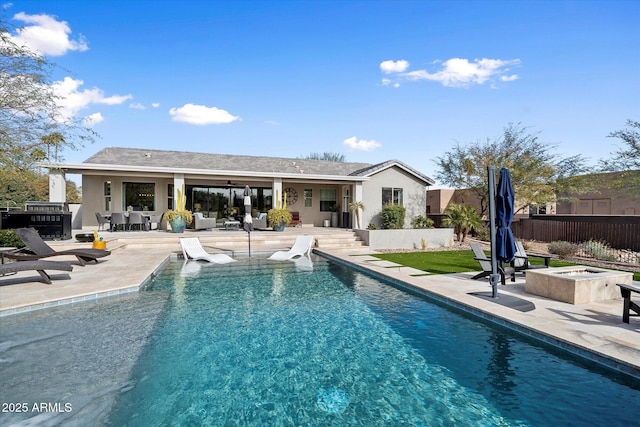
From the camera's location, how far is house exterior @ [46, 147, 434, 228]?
16.3 m

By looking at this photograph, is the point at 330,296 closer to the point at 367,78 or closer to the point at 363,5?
the point at 363,5

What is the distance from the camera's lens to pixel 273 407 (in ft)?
10.8

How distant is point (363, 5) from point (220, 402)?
48.1 feet

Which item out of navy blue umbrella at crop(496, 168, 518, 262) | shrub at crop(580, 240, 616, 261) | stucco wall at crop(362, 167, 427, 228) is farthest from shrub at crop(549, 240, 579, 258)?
stucco wall at crop(362, 167, 427, 228)

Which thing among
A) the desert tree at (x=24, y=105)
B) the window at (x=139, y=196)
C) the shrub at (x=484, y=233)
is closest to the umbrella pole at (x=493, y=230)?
the shrub at (x=484, y=233)

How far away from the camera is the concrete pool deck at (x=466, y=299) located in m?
4.21

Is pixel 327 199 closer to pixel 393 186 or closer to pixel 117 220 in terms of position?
pixel 393 186

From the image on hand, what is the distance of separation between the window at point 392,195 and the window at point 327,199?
3.33 metres

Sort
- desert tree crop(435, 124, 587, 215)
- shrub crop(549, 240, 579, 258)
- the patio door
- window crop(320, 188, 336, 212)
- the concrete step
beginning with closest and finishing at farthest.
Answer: shrub crop(549, 240, 579, 258)
the concrete step
desert tree crop(435, 124, 587, 215)
the patio door
window crop(320, 188, 336, 212)

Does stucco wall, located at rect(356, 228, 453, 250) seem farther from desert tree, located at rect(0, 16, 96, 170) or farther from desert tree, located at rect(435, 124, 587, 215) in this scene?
desert tree, located at rect(0, 16, 96, 170)

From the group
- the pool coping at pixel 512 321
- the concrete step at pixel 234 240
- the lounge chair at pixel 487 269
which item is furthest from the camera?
the concrete step at pixel 234 240

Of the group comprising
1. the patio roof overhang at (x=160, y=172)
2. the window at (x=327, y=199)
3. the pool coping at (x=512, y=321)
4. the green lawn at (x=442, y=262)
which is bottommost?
the pool coping at (x=512, y=321)

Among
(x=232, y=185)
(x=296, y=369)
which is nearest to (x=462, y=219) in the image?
(x=232, y=185)

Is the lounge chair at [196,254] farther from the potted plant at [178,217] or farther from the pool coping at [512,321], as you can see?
the pool coping at [512,321]
